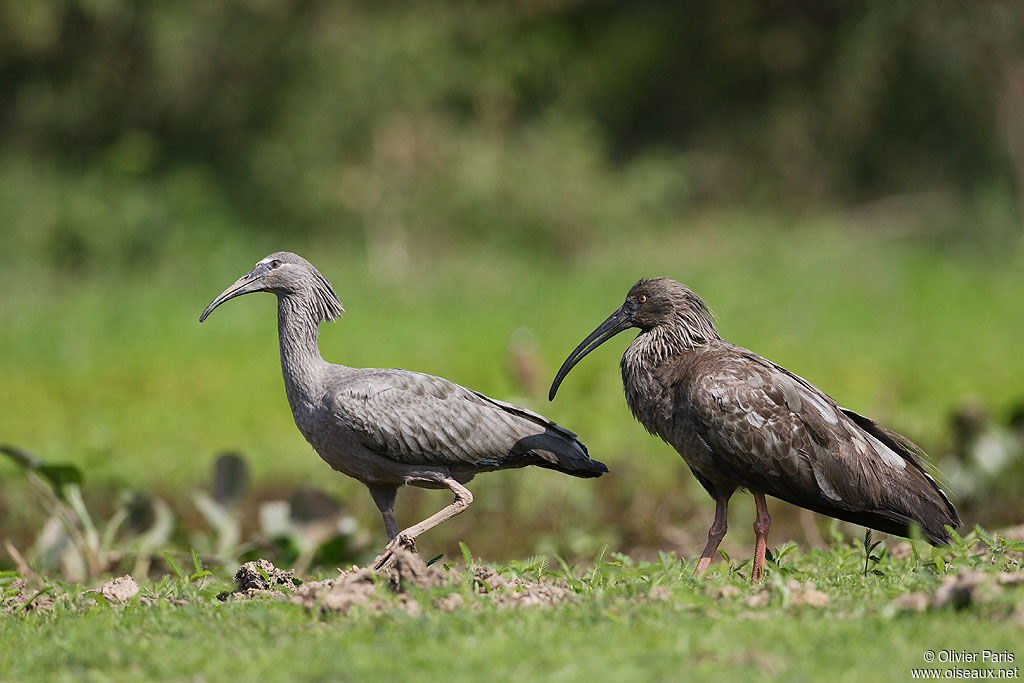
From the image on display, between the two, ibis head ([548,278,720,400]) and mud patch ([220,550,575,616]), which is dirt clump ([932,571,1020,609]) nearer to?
mud patch ([220,550,575,616])

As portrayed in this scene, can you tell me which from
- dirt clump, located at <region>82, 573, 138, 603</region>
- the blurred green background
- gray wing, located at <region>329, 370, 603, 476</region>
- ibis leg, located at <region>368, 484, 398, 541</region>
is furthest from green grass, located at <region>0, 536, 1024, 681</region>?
the blurred green background

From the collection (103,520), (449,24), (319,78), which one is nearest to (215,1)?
(319,78)

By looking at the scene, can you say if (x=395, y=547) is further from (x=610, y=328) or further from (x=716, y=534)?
(x=610, y=328)

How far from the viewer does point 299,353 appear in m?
5.82

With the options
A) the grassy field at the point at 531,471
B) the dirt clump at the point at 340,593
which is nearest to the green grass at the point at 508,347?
the grassy field at the point at 531,471

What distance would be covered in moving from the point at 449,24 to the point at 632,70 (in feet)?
12.6

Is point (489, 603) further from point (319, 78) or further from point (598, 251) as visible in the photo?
point (319, 78)

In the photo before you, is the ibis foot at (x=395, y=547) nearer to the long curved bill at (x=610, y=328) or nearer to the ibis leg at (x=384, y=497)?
the ibis leg at (x=384, y=497)

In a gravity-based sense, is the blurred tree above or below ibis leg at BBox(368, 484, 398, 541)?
above

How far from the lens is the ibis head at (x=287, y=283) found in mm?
5922

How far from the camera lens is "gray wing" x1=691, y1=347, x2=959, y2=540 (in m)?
5.54

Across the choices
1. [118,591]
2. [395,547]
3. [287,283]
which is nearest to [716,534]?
[395,547]

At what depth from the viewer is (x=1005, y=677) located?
3.81 meters

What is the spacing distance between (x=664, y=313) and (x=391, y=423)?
1.51 meters
